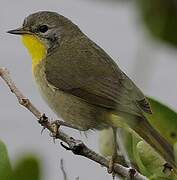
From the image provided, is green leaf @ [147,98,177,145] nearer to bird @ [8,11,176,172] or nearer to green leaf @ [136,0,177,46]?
bird @ [8,11,176,172]

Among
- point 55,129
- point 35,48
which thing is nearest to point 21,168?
point 55,129

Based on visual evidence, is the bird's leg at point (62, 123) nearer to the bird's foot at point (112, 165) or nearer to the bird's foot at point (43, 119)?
the bird's foot at point (43, 119)

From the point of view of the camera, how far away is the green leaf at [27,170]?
2337mm

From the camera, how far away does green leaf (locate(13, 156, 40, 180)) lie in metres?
2.34

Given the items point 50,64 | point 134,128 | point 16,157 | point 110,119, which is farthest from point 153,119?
point 50,64

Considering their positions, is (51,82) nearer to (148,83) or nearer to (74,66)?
(74,66)

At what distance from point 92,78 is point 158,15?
1939mm

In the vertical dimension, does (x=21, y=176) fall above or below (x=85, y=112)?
above

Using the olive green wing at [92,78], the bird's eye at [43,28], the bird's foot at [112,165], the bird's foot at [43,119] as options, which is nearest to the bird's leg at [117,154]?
the bird's foot at [112,165]

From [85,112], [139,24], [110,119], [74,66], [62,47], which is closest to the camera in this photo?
[139,24]

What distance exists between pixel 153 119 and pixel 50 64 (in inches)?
46.5

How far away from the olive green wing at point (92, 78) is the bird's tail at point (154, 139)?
0.08m

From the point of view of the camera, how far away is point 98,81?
12.2 ft

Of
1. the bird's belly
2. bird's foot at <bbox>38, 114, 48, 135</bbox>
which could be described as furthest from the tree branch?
the bird's belly
